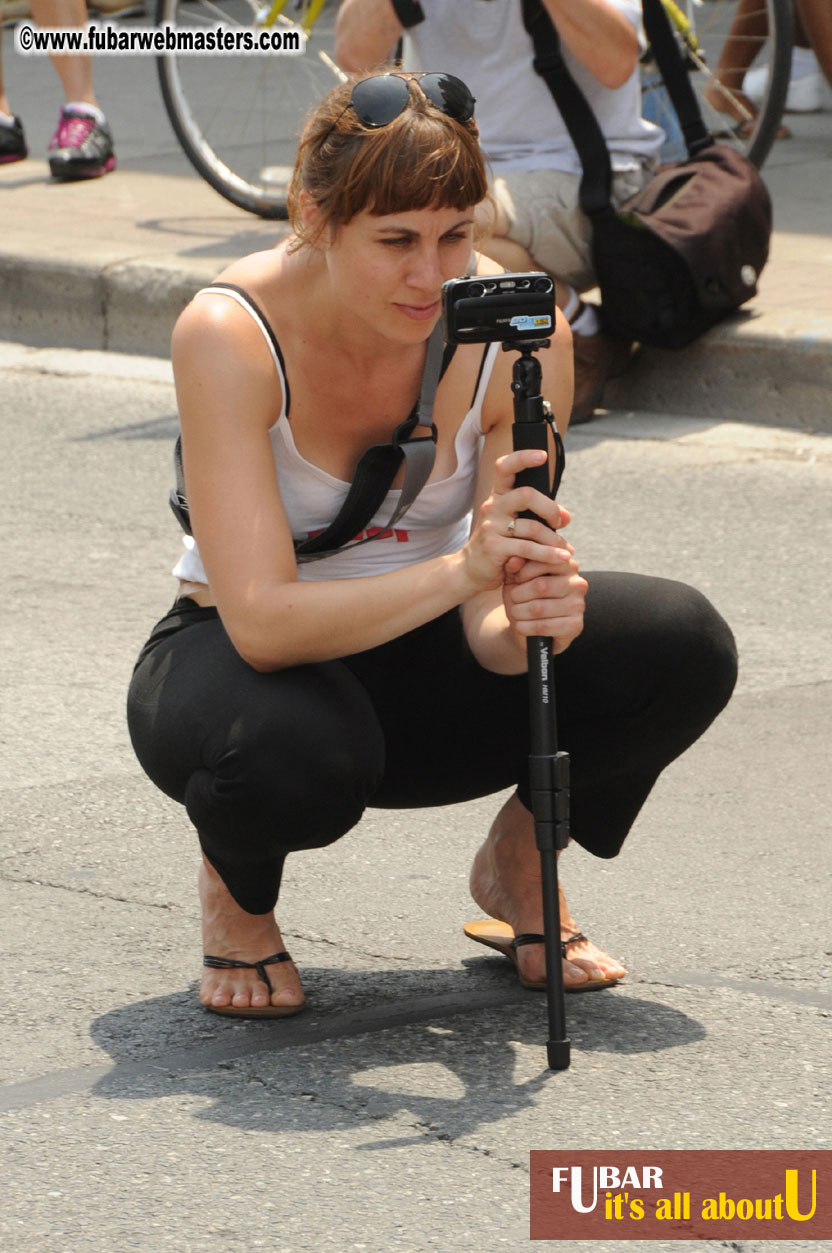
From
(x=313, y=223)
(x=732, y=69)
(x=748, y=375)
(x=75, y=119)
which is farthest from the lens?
(x=75, y=119)

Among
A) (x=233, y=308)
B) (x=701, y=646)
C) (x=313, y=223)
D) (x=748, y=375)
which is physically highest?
(x=313, y=223)

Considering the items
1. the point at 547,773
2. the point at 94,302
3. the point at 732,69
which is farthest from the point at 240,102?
the point at 547,773

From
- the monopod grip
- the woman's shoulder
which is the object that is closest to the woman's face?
the woman's shoulder

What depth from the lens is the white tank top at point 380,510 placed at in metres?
2.67

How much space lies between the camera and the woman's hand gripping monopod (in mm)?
2391

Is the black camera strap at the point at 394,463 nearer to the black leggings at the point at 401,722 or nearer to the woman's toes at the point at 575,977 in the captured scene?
the black leggings at the point at 401,722

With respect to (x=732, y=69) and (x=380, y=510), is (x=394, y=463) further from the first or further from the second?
(x=732, y=69)

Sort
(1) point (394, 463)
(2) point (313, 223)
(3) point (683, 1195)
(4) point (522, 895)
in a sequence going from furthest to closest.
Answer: (4) point (522, 895) < (1) point (394, 463) < (2) point (313, 223) < (3) point (683, 1195)

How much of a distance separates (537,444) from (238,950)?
31.0 inches

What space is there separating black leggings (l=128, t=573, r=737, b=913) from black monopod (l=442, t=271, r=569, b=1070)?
19 cm

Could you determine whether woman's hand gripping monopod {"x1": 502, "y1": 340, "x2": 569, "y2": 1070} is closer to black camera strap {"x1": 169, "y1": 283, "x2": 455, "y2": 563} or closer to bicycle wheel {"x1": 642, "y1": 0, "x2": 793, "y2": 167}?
black camera strap {"x1": 169, "y1": 283, "x2": 455, "y2": 563}

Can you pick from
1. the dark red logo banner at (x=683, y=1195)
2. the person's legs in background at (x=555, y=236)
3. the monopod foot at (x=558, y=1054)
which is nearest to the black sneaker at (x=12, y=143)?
the person's legs in background at (x=555, y=236)

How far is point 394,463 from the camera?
8.71ft

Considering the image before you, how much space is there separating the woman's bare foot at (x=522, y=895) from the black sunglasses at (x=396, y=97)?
0.93m
